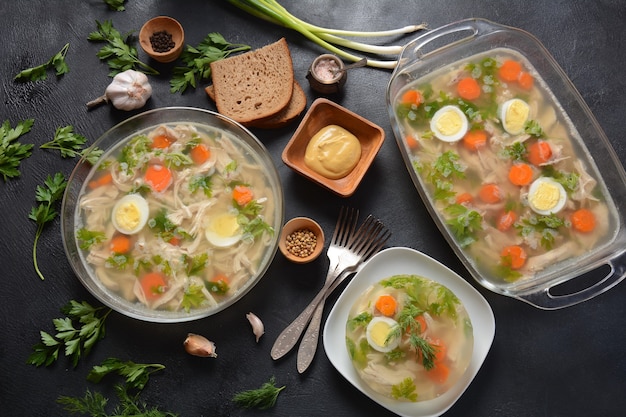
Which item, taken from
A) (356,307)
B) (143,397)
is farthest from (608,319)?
(143,397)

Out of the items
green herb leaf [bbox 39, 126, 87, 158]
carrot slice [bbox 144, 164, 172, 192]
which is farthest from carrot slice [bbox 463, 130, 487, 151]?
green herb leaf [bbox 39, 126, 87, 158]

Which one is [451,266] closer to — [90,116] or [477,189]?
[477,189]

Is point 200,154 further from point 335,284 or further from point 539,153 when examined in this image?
point 539,153

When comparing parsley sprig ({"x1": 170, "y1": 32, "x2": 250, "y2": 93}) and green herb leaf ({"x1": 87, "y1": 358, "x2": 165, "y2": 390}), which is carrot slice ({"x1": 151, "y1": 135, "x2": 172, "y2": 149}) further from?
green herb leaf ({"x1": 87, "y1": 358, "x2": 165, "y2": 390})

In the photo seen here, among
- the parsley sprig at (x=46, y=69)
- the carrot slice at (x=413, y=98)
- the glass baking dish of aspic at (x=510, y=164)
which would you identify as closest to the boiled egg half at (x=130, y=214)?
the parsley sprig at (x=46, y=69)

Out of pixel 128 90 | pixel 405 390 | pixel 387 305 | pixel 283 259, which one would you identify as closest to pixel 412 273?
pixel 387 305

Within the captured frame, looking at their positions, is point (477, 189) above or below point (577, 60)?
below

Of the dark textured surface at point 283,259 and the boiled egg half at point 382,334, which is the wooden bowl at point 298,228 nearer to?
the dark textured surface at point 283,259

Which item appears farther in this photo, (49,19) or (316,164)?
(49,19)
